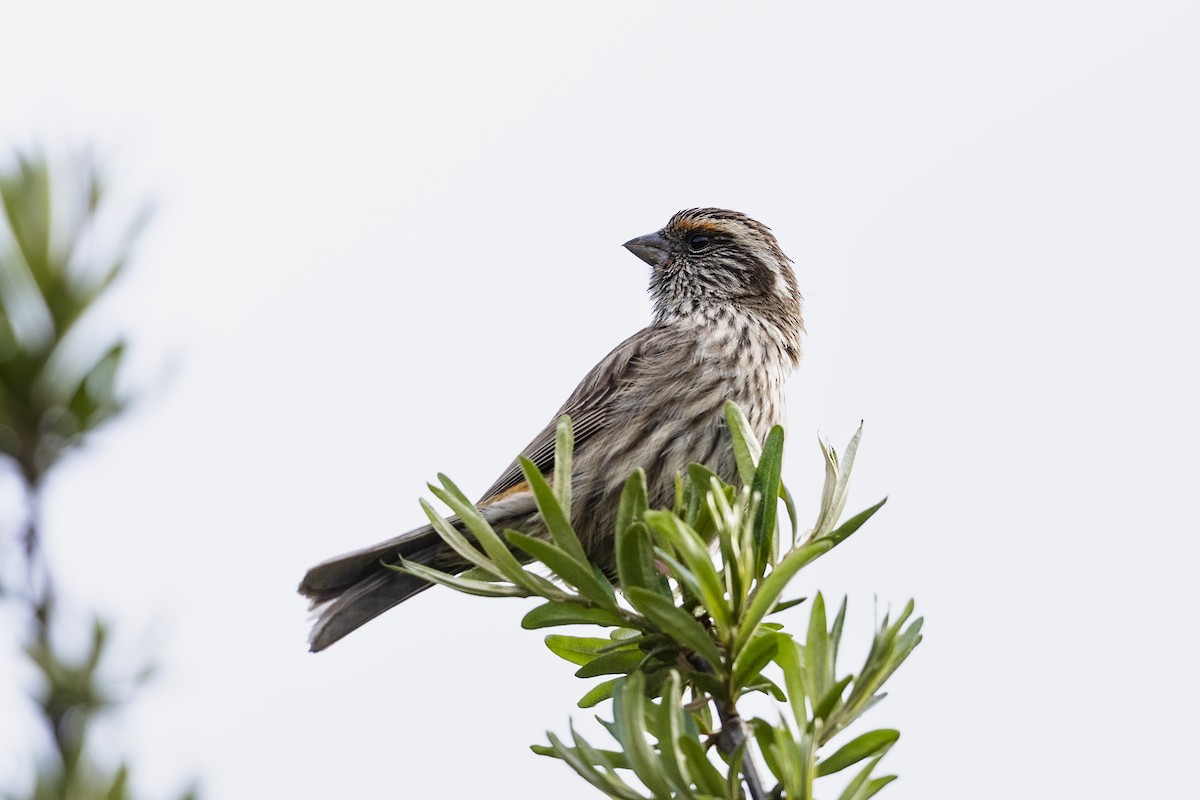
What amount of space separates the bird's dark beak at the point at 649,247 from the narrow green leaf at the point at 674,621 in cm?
469

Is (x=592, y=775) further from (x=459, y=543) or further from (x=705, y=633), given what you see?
(x=459, y=543)

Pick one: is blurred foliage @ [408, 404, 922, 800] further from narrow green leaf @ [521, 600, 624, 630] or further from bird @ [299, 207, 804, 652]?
bird @ [299, 207, 804, 652]

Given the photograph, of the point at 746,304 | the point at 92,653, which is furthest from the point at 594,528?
the point at 92,653

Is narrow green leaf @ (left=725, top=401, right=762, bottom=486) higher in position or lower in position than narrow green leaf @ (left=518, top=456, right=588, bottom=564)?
higher

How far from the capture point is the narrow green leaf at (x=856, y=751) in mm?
1778

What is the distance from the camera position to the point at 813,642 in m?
1.82

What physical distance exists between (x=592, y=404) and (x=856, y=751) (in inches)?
139

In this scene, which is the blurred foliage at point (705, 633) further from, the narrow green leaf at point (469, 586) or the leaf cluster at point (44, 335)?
the leaf cluster at point (44, 335)

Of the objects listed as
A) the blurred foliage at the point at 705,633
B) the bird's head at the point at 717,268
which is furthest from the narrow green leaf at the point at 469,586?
the bird's head at the point at 717,268

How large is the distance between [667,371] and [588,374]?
0.48m

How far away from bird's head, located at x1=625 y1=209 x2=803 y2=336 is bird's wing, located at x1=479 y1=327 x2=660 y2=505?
1.76 feet

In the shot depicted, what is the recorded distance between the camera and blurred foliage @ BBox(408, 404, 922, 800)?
1.65 metres

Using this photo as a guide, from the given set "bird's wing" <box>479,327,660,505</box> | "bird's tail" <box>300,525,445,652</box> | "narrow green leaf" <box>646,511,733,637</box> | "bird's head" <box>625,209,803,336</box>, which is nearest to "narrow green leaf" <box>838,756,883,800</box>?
"narrow green leaf" <box>646,511,733,637</box>

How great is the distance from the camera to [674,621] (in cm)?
181
